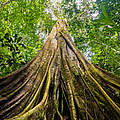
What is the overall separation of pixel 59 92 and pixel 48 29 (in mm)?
5677

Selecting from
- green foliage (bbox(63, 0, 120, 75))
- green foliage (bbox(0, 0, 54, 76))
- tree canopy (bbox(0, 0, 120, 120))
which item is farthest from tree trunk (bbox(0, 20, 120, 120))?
green foliage (bbox(63, 0, 120, 75))

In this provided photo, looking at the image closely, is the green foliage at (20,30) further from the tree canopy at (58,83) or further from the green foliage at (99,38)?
the green foliage at (99,38)

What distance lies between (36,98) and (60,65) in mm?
770

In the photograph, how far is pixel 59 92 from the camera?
169 centimetres

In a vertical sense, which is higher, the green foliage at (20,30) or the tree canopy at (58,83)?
the green foliage at (20,30)

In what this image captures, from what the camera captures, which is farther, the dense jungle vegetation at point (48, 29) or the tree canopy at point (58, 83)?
the dense jungle vegetation at point (48, 29)

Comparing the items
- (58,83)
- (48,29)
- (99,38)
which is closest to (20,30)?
(48,29)

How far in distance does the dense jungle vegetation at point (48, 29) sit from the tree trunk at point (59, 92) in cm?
149

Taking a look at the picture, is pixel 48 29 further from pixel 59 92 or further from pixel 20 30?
pixel 59 92

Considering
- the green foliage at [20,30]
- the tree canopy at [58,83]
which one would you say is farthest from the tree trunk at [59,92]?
the green foliage at [20,30]

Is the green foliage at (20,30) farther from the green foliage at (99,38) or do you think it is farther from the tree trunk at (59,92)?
the green foliage at (99,38)

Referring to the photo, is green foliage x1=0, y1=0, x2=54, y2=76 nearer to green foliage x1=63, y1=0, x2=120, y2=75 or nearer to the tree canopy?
the tree canopy

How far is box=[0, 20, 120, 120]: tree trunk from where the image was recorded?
1329 mm

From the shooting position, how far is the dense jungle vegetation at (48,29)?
3.46 m
